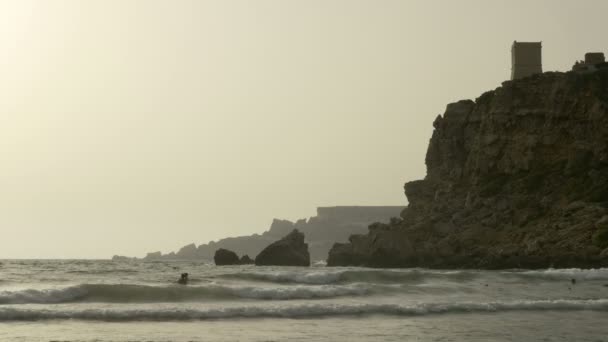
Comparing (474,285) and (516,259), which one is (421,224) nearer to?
(516,259)

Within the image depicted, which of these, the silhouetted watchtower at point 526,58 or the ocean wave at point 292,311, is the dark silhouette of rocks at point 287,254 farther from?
the ocean wave at point 292,311

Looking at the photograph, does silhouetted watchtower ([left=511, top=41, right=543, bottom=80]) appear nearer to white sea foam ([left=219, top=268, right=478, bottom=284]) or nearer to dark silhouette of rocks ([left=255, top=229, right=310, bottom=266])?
dark silhouette of rocks ([left=255, top=229, right=310, bottom=266])

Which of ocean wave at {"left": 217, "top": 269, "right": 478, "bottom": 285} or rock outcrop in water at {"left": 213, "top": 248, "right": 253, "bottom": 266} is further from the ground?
rock outcrop in water at {"left": 213, "top": 248, "right": 253, "bottom": 266}

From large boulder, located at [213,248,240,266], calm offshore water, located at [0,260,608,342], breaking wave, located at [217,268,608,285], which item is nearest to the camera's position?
calm offshore water, located at [0,260,608,342]

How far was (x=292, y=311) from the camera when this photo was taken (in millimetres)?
28719

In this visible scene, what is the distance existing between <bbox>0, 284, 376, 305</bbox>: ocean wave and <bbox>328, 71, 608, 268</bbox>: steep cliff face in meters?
30.4

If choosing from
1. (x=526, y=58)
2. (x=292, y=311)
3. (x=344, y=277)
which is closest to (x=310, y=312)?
(x=292, y=311)

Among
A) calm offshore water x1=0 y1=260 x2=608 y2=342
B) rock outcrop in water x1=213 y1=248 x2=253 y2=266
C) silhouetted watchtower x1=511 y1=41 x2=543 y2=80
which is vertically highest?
silhouetted watchtower x1=511 y1=41 x2=543 y2=80

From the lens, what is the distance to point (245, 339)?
22.3 metres

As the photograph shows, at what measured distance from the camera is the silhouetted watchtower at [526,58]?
300 ft

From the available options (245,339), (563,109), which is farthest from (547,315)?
(563,109)

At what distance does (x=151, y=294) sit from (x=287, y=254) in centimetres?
6039

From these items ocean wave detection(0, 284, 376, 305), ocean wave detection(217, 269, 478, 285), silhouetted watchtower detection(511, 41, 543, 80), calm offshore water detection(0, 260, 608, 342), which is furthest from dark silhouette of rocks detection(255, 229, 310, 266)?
ocean wave detection(0, 284, 376, 305)

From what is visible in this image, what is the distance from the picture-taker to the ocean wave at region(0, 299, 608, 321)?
27.3m
